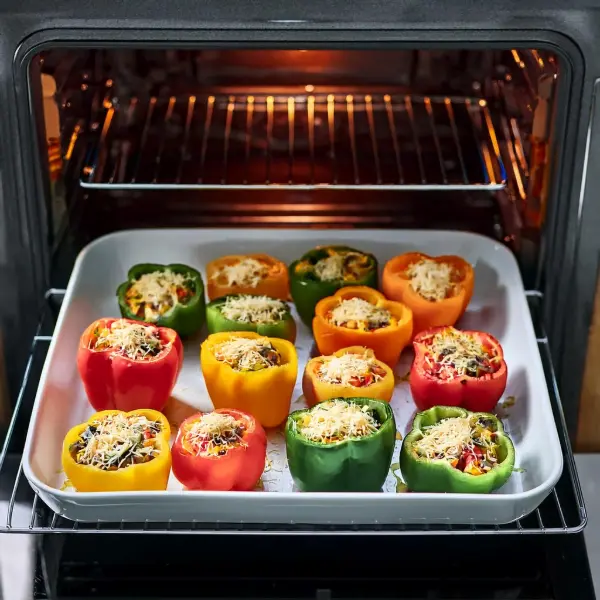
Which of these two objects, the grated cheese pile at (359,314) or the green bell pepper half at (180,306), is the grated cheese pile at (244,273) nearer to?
the green bell pepper half at (180,306)

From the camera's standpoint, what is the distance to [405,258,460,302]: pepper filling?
1.78 meters

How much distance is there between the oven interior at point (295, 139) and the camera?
6.63 ft

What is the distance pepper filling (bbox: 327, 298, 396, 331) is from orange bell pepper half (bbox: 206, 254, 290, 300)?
0.15m

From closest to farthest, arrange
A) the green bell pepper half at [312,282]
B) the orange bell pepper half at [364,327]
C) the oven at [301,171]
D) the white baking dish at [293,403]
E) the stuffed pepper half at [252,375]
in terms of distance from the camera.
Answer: the white baking dish at [293,403] → the oven at [301,171] → the stuffed pepper half at [252,375] → the orange bell pepper half at [364,327] → the green bell pepper half at [312,282]

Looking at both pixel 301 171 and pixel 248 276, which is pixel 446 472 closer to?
pixel 248 276

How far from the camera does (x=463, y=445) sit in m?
1.44

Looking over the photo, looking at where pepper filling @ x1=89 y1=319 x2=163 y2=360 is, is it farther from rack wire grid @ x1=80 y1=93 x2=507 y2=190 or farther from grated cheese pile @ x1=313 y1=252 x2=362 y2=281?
rack wire grid @ x1=80 y1=93 x2=507 y2=190

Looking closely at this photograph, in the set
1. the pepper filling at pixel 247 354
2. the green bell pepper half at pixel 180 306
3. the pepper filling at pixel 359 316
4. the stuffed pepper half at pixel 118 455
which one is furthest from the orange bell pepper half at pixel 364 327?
the stuffed pepper half at pixel 118 455

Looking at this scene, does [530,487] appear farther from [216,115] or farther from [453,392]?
[216,115]

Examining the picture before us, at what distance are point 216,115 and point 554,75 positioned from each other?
0.87m

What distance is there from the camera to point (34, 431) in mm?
1497

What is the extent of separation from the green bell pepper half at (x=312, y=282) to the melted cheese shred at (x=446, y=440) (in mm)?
405

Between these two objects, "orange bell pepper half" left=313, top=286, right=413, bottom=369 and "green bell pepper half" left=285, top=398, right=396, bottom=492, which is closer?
"green bell pepper half" left=285, top=398, right=396, bottom=492

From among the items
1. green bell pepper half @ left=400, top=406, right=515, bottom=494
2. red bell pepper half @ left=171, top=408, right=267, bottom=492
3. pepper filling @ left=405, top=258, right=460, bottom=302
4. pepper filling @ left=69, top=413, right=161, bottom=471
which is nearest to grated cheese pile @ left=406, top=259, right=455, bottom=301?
pepper filling @ left=405, top=258, right=460, bottom=302
